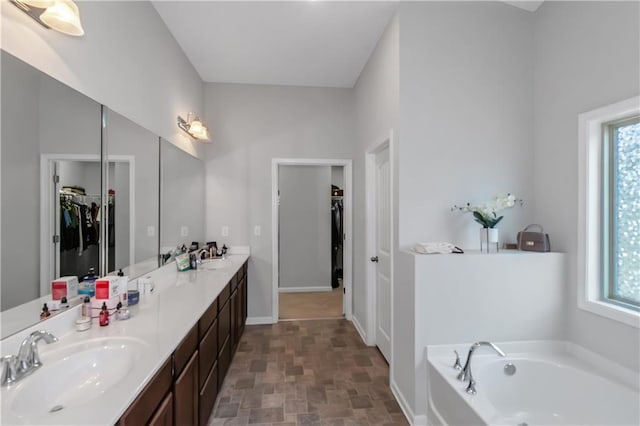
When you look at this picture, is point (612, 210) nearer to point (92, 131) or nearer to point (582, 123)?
point (582, 123)

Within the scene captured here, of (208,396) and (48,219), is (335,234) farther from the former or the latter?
(48,219)

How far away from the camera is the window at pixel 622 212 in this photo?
6.18 feet

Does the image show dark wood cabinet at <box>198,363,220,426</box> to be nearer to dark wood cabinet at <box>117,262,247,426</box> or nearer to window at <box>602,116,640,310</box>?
dark wood cabinet at <box>117,262,247,426</box>

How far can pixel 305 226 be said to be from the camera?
17.7 feet

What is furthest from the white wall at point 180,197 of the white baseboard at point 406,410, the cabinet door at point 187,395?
the white baseboard at point 406,410

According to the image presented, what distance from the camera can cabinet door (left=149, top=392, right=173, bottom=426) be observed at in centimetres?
122

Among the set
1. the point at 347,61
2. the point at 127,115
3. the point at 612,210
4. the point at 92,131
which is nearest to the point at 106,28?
the point at 127,115

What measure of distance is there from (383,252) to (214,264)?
174 cm

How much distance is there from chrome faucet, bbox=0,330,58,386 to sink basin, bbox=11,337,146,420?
28 millimetres

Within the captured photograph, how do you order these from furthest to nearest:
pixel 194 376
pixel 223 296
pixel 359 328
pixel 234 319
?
pixel 359 328 < pixel 234 319 < pixel 223 296 < pixel 194 376

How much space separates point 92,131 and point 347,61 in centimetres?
250

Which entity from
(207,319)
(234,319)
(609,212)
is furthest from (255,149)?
(609,212)

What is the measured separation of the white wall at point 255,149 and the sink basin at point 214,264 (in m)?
0.55

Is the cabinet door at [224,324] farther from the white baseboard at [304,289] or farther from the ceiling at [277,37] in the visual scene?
the white baseboard at [304,289]
